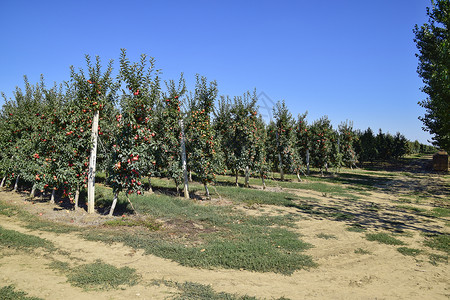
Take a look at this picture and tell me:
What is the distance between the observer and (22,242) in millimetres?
7418

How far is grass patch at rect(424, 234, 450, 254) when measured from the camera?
8444 mm

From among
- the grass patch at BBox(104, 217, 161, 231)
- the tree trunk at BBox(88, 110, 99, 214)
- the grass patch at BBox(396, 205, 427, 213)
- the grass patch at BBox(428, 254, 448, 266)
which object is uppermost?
the tree trunk at BBox(88, 110, 99, 214)

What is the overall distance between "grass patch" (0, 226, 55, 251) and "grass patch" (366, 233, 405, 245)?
10489 millimetres

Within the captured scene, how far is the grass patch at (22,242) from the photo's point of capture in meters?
7.22

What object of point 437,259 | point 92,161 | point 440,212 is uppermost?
point 92,161

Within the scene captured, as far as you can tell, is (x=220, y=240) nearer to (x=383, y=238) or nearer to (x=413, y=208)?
(x=383, y=238)

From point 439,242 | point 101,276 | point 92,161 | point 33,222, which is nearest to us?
point 101,276

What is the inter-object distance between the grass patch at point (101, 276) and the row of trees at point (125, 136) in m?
4.36

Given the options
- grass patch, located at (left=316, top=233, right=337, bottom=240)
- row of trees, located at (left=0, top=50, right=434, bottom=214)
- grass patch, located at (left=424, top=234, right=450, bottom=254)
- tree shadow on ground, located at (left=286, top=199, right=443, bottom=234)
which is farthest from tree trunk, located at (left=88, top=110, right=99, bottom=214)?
grass patch, located at (left=424, top=234, right=450, bottom=254)

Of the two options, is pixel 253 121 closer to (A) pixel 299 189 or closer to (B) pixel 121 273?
(A) pixel 299 189

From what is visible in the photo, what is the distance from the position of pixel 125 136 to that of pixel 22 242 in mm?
4740

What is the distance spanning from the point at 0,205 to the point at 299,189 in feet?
59.9

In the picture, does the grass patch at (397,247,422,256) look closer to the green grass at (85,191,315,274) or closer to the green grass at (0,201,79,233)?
the green grass at (85,191,315,274)

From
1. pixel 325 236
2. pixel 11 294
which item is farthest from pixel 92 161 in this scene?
pixel 325 236
